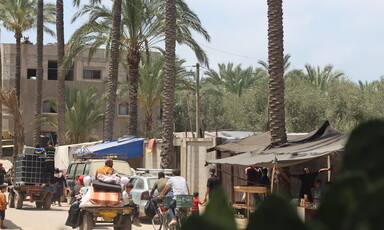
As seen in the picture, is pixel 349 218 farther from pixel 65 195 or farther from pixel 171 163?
pixel 65 195

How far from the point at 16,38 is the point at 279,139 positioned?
38.2 meters

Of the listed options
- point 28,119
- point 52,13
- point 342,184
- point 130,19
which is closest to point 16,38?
point 52,13

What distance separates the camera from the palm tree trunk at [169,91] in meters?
27.4

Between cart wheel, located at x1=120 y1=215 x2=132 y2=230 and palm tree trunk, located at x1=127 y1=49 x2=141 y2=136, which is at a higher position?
palm tree trunk, located at x1=127 y1=49 x2=141 y2=136

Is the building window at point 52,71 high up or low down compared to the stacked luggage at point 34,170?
up

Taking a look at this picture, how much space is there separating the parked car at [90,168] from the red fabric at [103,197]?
698 centimetres

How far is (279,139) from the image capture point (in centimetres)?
1895

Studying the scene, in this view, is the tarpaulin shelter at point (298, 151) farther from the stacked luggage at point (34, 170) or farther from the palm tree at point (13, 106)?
the palm tree at point (13, 106)

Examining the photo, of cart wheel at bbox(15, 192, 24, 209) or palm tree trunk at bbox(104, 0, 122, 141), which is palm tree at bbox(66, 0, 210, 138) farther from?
cart wheel at bbox(15, 192, 24, 209)

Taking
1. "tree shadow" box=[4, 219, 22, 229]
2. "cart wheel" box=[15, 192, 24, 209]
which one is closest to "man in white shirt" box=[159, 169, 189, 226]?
"tree shadow" box=[4, 219, 22, 229]

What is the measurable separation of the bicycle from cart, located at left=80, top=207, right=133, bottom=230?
1001mm

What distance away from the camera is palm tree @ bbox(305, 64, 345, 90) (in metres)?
55.0

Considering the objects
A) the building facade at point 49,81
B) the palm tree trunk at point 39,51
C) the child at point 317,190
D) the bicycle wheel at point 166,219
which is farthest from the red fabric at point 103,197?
the building facade at point 49,81

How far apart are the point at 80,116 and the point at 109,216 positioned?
35.5 metres
